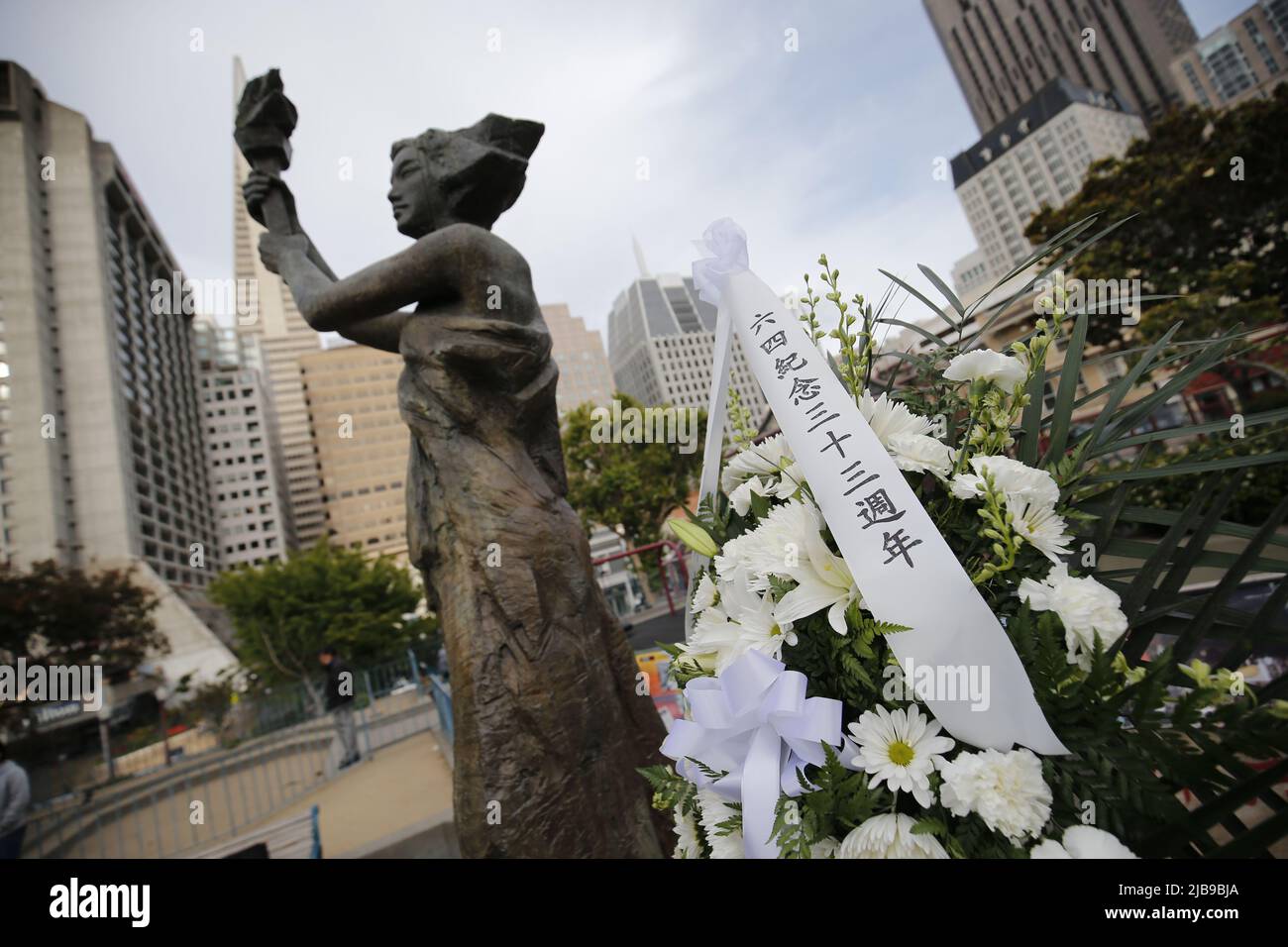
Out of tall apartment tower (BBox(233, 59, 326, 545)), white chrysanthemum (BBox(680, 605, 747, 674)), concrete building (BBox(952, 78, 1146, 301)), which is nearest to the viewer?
white chrysanthemum (BBox(680, 605, 747, 674))

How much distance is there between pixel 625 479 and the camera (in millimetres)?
21062

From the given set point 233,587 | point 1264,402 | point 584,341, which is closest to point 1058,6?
point 584,341

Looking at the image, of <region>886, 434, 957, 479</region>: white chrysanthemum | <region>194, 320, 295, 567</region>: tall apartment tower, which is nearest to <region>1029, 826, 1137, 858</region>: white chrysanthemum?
<region>886, 434, 957, 479</region>: white chrysanthemum

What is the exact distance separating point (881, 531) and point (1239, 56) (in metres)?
106

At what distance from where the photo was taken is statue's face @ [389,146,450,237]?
120 inches

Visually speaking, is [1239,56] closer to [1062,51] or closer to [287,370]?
[1062,51]

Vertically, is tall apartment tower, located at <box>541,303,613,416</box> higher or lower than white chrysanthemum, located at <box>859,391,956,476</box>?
higher

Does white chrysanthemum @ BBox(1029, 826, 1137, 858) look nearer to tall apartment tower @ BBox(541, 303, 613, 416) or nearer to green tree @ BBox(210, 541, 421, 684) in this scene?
green tree @ BBox(210, 541, 421, 684)

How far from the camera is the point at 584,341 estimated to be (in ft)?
210

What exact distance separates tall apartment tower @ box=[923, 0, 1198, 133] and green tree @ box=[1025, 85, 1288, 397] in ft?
316

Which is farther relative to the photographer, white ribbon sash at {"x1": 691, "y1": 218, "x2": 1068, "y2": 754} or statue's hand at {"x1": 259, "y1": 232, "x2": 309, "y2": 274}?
statue's hand at {"x1": 259, "y1": 232, "x2": 309, "y2": 274}

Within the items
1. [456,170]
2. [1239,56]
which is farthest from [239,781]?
[1239,56]
